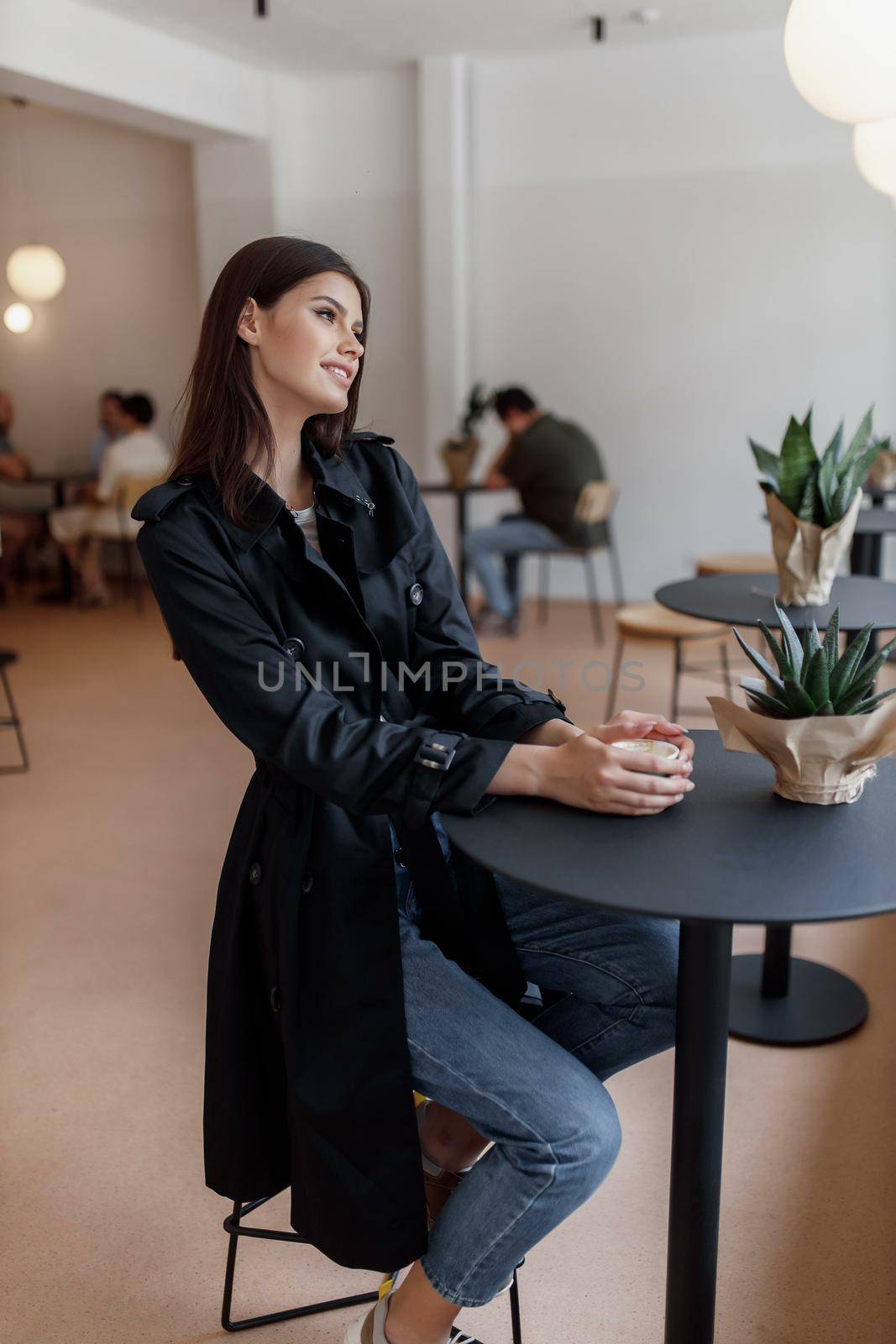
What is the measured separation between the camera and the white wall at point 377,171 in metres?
5.84

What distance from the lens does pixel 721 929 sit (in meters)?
1.12

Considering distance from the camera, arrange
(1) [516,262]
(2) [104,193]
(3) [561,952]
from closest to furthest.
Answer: (3) [561,952], (2) [104,193], (1) [516,262]

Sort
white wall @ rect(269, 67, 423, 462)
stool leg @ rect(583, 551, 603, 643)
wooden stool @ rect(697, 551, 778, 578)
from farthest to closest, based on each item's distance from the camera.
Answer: white wall @ rect(269, 67, 423, 462)
stool leg @ rect(583, 551, 603, 643)
wooden stool @ rect(697, 551, 778, 578)

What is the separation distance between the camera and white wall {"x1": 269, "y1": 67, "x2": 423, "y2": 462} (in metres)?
5.84

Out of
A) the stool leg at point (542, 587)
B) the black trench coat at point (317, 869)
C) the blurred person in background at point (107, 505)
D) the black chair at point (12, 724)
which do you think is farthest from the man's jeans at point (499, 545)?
the black trench coat at point (317, 869)

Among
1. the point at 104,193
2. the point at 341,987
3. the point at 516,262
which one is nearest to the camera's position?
the point at 341,987

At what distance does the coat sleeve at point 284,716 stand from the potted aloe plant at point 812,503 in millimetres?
1225

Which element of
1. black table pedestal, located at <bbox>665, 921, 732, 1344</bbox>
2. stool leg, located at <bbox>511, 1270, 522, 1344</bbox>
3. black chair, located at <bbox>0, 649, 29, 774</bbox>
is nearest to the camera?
black table pedestal, located at <bbox>665, 921, 732, 1344</bbox>

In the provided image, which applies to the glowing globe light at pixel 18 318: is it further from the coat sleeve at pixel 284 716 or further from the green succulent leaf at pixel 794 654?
the green succulent leaf at pixel 794 654

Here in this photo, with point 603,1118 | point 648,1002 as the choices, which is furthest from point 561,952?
point 603,1118

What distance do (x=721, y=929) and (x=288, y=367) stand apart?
76 cm

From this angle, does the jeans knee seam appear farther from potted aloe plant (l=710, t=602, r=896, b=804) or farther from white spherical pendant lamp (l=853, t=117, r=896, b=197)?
white spherical pendant lamp (l=853, t=117, r=896, b=197)

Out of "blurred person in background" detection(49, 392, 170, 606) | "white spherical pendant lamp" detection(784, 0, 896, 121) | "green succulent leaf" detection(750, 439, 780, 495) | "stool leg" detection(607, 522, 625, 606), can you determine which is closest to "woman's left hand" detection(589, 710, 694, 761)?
"green succulent leaf" detection(750, 439, 780, 495)

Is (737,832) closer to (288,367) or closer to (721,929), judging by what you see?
(721,929)
